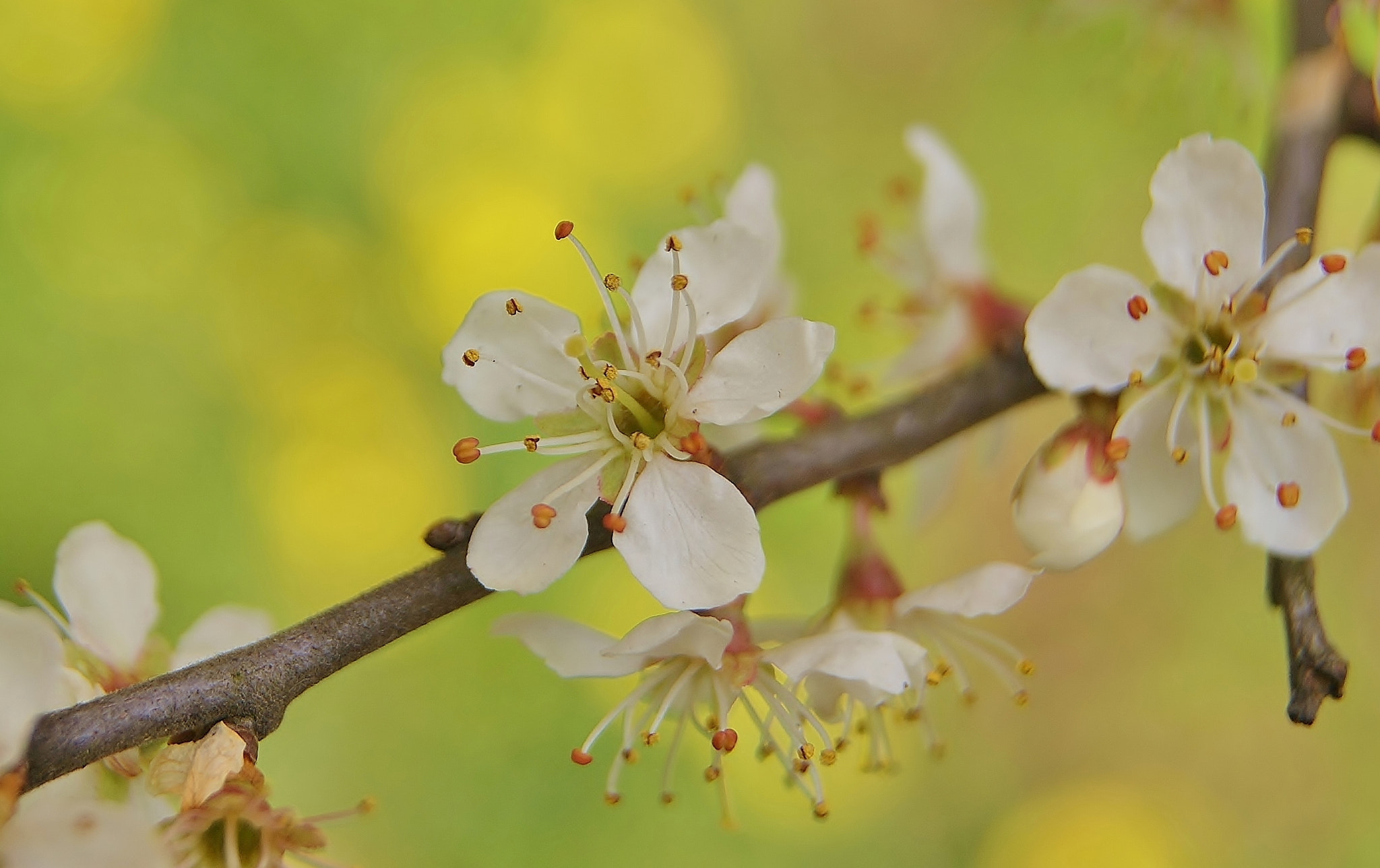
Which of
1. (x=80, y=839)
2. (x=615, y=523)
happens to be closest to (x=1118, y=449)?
(x=615, y=523)

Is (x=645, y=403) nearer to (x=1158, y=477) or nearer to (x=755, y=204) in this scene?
(x=755, y=204)

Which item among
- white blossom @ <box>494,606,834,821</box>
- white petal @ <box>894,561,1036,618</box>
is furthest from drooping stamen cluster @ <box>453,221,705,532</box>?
white petal @ <box>894,561,1036,618</box>

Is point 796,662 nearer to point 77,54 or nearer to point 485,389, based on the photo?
point 485,389

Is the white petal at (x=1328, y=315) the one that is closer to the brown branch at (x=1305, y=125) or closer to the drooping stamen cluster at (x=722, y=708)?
the brown branch at (x=1305, y=125)

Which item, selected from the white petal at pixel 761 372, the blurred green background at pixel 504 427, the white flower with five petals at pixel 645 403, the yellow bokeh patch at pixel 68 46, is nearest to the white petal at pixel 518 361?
the white flower with five petals at pixel 645 403

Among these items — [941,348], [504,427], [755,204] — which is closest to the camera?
[755,204]

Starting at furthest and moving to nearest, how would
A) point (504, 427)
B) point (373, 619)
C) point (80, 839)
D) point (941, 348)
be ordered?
1. point (504, 427)
2. point (941, 348)
3. point (373, 619)
4. point (80, 839)

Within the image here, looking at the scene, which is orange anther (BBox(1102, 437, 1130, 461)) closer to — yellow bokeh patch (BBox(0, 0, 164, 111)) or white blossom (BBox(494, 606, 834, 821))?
white blossom (BBox(494, 606, 834, 821))
